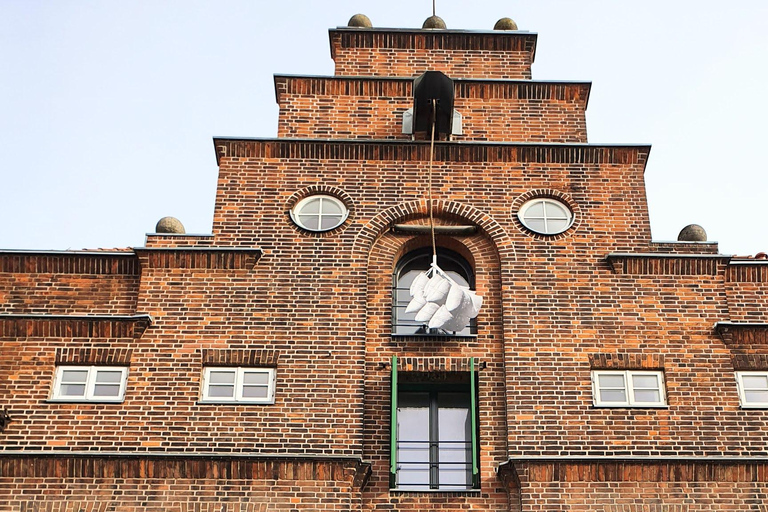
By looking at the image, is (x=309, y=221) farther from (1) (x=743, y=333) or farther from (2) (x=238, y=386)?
(1) (x=743, y=333)

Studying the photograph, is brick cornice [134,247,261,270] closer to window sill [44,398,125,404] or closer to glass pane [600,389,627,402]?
window sill [44,398,125,404]

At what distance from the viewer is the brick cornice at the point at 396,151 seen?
19469mm

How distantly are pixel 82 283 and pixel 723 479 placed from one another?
985cm

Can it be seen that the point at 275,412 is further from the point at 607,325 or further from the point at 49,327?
the point at 607,325

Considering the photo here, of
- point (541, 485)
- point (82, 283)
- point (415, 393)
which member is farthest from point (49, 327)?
point (541, 485)

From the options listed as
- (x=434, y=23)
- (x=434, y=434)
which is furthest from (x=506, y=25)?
(x=434, y=434)

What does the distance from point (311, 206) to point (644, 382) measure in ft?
19.1

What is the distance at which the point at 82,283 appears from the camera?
18.5 metres

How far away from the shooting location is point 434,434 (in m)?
17.4

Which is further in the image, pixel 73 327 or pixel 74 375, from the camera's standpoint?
pixel 73 327

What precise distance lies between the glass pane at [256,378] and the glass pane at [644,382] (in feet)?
17.4

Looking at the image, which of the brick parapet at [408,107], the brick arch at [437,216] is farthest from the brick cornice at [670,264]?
the brick parapet at [408,107]

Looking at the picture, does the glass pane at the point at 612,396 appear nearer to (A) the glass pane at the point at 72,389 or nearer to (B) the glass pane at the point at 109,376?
(B) the glass pane at the point at 109,376

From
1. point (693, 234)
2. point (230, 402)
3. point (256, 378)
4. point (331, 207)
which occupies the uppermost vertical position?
point (331, 207)
